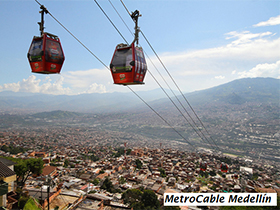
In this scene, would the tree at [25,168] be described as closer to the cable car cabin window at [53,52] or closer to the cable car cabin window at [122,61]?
the cable car cabin window at [53,52]

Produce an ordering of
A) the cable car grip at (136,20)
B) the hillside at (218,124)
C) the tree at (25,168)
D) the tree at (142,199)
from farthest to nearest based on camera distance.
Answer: the hillside at (218,124), the tree at (25,168), the tree at (142,199), the cable car grip at (136,20)

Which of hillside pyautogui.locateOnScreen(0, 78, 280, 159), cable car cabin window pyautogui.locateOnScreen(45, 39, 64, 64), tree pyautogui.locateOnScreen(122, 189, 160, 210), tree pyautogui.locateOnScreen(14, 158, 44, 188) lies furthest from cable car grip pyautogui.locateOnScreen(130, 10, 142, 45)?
hillside pyautogui.locateOnScreen(0, 78, 280, 159)

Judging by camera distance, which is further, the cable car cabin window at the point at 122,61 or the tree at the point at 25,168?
the tree at the point at 25,168

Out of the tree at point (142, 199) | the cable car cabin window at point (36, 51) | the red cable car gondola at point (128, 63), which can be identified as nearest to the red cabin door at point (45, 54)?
the cable car cabin window at point (36, 51)

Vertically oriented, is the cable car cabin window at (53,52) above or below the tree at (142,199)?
above

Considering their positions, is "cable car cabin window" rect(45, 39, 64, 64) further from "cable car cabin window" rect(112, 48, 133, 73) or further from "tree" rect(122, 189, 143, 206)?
"tree" rect(122, 189, 143, 206)

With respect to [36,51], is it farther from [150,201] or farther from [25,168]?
[25,168]

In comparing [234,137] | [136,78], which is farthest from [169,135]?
[136,78]

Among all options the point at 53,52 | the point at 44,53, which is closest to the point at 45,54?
the point at 44,53
